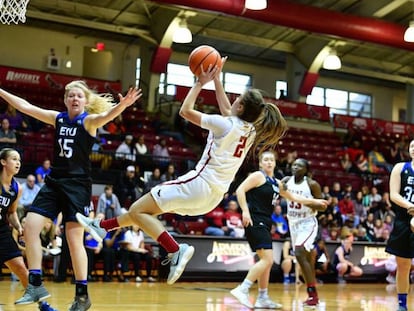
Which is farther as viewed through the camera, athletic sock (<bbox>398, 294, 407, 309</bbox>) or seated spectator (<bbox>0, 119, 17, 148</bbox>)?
seated spectator (<bbox>0, 119, 17, 148</bbox>)

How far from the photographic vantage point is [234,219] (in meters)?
14.1

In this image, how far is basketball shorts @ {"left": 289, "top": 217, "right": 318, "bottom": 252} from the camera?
329 inches

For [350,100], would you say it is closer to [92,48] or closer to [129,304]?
[92,48]

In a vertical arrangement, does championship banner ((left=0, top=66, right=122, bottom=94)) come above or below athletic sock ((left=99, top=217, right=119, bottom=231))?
above

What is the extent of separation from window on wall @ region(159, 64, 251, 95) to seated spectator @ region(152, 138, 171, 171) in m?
5.43

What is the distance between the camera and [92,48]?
74.1 feet

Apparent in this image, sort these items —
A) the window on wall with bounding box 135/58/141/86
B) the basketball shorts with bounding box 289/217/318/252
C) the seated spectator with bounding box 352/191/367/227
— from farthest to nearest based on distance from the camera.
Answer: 1. the window on wall with bounding box 135/58/141/86
2. the seated spectator with bounding box 352/191/367/227
3. the basketball shorts with bounding box 289/217/318/252

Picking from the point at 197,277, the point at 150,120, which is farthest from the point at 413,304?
the point at 150,120

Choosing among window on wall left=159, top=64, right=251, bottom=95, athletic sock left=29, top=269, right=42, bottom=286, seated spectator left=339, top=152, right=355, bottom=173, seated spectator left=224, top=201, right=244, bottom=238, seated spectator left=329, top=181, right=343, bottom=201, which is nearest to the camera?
athletic sock left=29, top=269, right=42, bottom=286

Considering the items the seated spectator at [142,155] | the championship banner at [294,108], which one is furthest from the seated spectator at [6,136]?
the championship banner at [294,108]

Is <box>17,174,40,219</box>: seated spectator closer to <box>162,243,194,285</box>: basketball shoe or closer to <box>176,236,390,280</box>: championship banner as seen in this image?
<box>176,236,390,280</box>: championship banner

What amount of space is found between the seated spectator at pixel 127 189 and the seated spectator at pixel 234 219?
2.06m

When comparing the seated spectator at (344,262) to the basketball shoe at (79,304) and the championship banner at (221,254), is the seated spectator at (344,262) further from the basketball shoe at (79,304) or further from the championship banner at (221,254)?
the basketball shoe at (79,304)

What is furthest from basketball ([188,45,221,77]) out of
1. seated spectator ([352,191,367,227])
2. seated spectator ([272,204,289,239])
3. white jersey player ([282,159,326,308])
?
seated spectator ([352,191,367,227])
